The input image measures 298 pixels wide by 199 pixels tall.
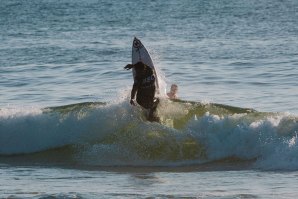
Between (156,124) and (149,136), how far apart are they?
0.38 meters

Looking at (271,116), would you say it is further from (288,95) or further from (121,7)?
(121,7)

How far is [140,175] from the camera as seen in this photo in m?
16.1

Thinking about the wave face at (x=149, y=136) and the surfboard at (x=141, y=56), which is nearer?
the wave face at (x=149, y=136)

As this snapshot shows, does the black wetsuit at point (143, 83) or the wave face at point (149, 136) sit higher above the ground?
the black wetsuit at point (143, 83)

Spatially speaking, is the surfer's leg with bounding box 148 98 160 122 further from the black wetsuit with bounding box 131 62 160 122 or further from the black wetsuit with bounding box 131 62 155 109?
the black wetsuit with bounding box 131 62 155 109

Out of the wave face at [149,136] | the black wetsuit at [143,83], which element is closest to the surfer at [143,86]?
the black wetsuit at [143,83]

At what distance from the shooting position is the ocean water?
15078 mm

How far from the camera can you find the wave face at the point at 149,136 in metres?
17.3

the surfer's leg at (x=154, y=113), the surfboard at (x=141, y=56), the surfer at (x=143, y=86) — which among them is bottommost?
the surfer's leg at (x=154, y=113)

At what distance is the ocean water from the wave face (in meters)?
0.02

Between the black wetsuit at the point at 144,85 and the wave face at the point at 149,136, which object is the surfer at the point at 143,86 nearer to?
the black wetsuit at the point at 144,85

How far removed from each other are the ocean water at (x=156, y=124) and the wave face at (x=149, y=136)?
25mm

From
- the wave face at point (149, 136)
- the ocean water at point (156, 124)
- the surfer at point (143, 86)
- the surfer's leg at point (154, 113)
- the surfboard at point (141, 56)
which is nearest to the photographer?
the ocean water at point (156, 124)

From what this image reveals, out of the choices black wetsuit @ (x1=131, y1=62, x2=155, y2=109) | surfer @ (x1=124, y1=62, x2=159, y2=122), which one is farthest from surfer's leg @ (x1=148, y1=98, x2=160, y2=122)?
black wetsuit @ (x1=131, y1=62, x2=155, y2=109)
